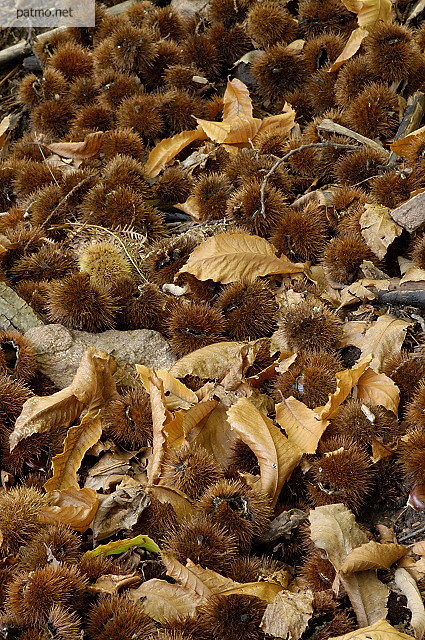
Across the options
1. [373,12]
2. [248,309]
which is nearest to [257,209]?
[248,309]

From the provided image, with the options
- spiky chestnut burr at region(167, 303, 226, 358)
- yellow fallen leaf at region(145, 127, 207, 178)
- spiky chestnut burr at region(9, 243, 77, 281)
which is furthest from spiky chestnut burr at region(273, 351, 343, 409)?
yellow fallen leaf at region(145, 127, 207, 178)

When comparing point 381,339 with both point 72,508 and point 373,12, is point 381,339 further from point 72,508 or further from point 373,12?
point 373,12

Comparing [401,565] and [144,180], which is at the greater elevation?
[144,180]

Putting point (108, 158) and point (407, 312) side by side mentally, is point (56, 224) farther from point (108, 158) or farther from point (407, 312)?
point (407, 312)

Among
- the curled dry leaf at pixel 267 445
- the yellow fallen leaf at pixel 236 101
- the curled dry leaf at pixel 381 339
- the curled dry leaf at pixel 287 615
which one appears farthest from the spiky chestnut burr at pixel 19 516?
the yellow fallen leaf at pixel 236 101

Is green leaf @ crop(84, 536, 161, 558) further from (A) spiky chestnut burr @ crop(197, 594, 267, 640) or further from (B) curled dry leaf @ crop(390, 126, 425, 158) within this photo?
(B) curled dry leaf @ crop(390, 126, 425, 158)

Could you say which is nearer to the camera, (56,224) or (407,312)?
(407,312)

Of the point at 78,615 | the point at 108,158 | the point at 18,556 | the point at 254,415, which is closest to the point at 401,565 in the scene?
the point at 254,415
